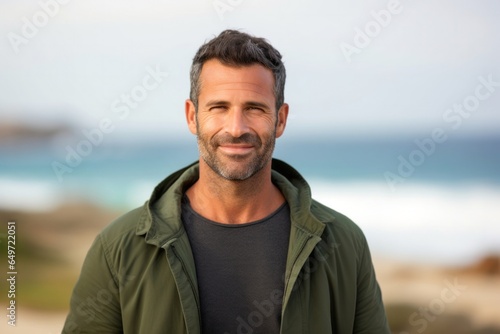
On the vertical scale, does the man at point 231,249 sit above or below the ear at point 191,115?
below

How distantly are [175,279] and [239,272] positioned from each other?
259 mm

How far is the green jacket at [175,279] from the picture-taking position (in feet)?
7.97

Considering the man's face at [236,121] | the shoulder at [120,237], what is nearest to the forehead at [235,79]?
the man's face at [236,121]

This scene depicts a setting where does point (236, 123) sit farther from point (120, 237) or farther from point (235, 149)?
point (120, 237)

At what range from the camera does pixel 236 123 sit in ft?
8.07

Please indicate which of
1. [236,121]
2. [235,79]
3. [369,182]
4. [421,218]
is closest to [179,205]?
[236,121]

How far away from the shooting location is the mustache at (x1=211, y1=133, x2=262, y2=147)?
2.47 m

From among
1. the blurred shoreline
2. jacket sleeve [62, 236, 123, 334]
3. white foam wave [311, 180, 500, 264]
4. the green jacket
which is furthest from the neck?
white foam wave [311, 180, 500, 264]

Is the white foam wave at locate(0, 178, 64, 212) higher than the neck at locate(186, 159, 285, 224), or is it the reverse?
the white foam wave at locate(0, 178, 64, 212)

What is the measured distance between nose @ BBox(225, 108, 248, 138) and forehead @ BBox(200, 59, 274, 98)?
82 mm

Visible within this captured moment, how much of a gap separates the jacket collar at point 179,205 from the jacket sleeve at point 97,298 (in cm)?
18

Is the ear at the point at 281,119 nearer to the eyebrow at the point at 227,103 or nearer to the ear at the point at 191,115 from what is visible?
the eyebrow at the point at 227,103

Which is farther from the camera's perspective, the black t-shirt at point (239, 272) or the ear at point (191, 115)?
the ear at point (191, 115)

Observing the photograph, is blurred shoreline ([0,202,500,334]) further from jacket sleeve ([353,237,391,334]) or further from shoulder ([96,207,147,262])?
shoulder ([96,207,147,262])
